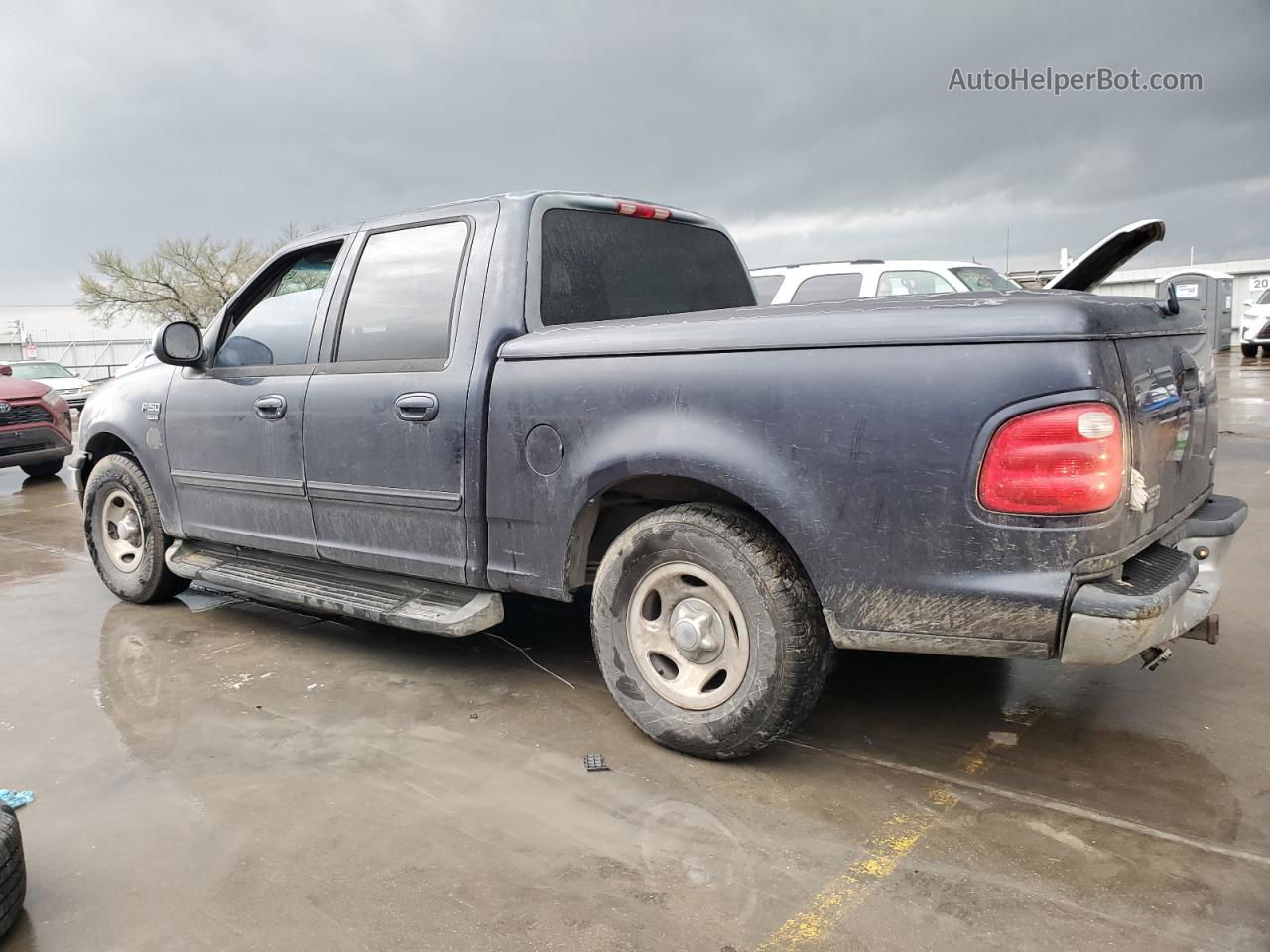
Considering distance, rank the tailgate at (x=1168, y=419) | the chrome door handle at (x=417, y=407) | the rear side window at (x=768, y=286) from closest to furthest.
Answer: the tailgate at (x=1168, y=419), the chrome door handle at (x=417, y=407), the rear side window at (x=768, y=286)

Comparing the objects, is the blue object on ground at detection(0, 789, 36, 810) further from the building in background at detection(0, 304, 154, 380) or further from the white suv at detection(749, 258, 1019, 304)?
the building in background at detection(0, 304, 154, 380)

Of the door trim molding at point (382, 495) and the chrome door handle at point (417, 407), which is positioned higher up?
the chrome door handle at point (417, 407)

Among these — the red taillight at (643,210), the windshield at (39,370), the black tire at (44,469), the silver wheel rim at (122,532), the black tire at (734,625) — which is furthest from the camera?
the windshield at (39,370)

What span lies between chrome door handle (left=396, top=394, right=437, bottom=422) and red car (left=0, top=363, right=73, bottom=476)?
8.85 meters

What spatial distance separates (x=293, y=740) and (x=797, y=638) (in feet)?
6.11

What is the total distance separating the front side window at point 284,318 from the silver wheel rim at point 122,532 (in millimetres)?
1221

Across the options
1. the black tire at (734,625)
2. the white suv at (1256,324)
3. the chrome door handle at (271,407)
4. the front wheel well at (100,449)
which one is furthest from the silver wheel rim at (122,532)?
the white suv at (1256,324)

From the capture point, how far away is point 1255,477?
7758 mm

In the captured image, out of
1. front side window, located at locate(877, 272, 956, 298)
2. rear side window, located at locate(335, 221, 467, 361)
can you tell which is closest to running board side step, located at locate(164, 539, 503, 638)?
rear side window, located at locate(335, 221, 467, 361)

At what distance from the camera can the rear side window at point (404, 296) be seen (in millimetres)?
3734

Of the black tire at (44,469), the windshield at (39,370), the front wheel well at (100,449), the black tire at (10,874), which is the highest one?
the windshield at (39,370)

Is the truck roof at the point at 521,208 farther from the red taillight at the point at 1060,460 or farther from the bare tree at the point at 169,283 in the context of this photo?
the bare tree at the point at 169,283

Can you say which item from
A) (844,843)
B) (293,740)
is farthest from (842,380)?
(293,740)

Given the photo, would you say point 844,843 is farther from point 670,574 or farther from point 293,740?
point 293,740
